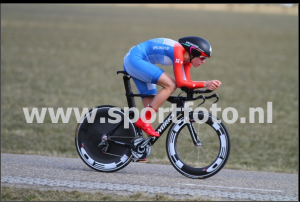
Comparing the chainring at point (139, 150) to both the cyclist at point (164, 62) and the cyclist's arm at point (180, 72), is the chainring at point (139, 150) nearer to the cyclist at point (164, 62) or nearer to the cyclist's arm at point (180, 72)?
the cyclist at point (164, 62)

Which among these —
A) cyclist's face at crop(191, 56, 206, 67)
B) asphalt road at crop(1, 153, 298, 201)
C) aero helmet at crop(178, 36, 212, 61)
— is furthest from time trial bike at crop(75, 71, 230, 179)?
aero helmet at crop(178, 36, 212, 61)

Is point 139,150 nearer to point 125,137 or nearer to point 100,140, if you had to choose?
point 125,137

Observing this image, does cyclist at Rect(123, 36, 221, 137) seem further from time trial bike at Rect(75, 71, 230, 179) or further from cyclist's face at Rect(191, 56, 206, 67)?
time trial bike at Rect(75, 71, 230, 179)

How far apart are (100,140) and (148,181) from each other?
987 millimetres

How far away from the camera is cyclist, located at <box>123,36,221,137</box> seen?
6.11 m

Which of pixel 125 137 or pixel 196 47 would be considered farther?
pixel 125 137

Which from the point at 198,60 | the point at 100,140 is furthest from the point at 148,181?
the point at 198,60

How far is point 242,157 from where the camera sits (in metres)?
12.5

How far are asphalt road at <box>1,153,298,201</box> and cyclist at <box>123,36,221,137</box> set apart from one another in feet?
2.42

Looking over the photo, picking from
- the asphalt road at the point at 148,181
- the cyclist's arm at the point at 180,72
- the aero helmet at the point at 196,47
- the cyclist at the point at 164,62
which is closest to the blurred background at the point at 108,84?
the asphalt road at the point at 148,181


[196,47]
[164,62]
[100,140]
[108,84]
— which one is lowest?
[108,84]

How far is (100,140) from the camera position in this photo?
681 centimetres

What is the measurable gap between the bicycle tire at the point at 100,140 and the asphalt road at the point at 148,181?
14cm

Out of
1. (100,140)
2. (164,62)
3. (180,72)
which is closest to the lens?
(180,72)
